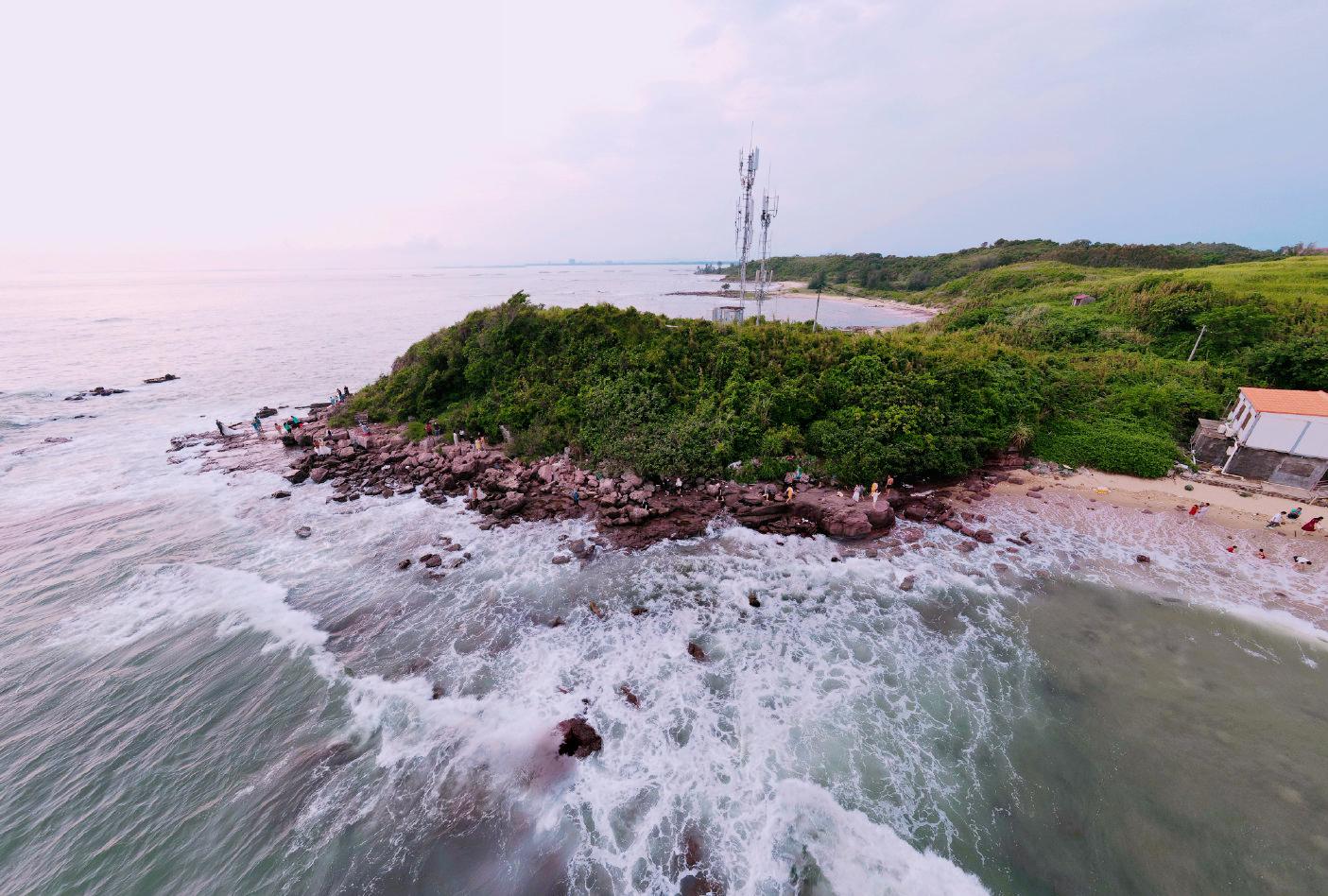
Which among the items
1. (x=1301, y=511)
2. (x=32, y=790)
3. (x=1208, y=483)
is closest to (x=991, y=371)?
(x=1208, y=483)

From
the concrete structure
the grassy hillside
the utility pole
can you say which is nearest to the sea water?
the concrete structure

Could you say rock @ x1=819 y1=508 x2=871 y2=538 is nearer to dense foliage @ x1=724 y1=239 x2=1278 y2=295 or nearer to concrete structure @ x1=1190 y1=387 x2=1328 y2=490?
concrete structure @ x1=1190 y1=387 x2=1328 y2=490

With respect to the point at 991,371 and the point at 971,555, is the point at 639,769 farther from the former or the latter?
the point at 991,371

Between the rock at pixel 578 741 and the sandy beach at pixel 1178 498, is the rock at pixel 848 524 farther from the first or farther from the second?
the rock at pixel 578 741

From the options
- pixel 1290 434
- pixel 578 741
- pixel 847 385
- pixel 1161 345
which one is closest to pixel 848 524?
pixel 847 385

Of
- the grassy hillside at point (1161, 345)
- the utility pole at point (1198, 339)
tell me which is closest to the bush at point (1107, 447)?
the grassy hillside at point (1161, 345)

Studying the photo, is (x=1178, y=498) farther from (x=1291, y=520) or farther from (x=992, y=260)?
(x=992, y=260)

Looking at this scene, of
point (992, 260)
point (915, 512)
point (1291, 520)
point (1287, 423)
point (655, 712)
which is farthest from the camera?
point (992, 260)
